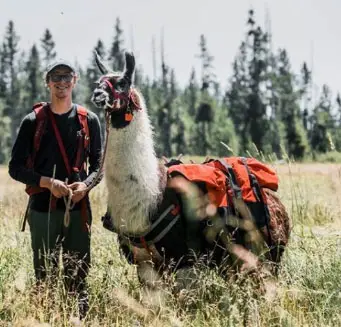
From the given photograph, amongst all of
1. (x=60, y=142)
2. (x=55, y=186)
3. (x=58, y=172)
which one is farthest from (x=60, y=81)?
(x=55, y=186)

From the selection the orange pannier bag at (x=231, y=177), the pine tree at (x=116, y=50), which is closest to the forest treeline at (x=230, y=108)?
the pine tree at (x=116, y=50)

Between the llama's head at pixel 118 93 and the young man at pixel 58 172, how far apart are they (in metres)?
0.18

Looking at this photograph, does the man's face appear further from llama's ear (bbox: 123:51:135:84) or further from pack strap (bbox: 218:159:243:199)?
pack strap (bbox: 218:159:243:199)

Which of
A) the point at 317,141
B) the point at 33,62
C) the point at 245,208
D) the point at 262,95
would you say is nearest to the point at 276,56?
the point at 262,95

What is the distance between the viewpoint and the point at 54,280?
14.0ft

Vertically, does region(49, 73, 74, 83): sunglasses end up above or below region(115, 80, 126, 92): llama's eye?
above

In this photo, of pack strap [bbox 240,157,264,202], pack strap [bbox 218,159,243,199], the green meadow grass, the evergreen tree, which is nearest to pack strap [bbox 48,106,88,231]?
the green meadow grass

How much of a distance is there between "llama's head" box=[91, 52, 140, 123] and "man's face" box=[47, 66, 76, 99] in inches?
7.7

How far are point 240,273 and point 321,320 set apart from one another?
92 centimetres

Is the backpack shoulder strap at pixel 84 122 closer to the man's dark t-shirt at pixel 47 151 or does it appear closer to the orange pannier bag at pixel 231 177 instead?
the man's dark t-shirt at pixel 47 151

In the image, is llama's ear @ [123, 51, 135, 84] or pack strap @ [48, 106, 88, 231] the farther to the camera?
llama's ear @ [123, 51, 135, 84]

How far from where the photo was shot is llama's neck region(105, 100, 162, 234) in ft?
14.8

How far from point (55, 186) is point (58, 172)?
0.25 m

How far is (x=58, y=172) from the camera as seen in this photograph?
438 cm
